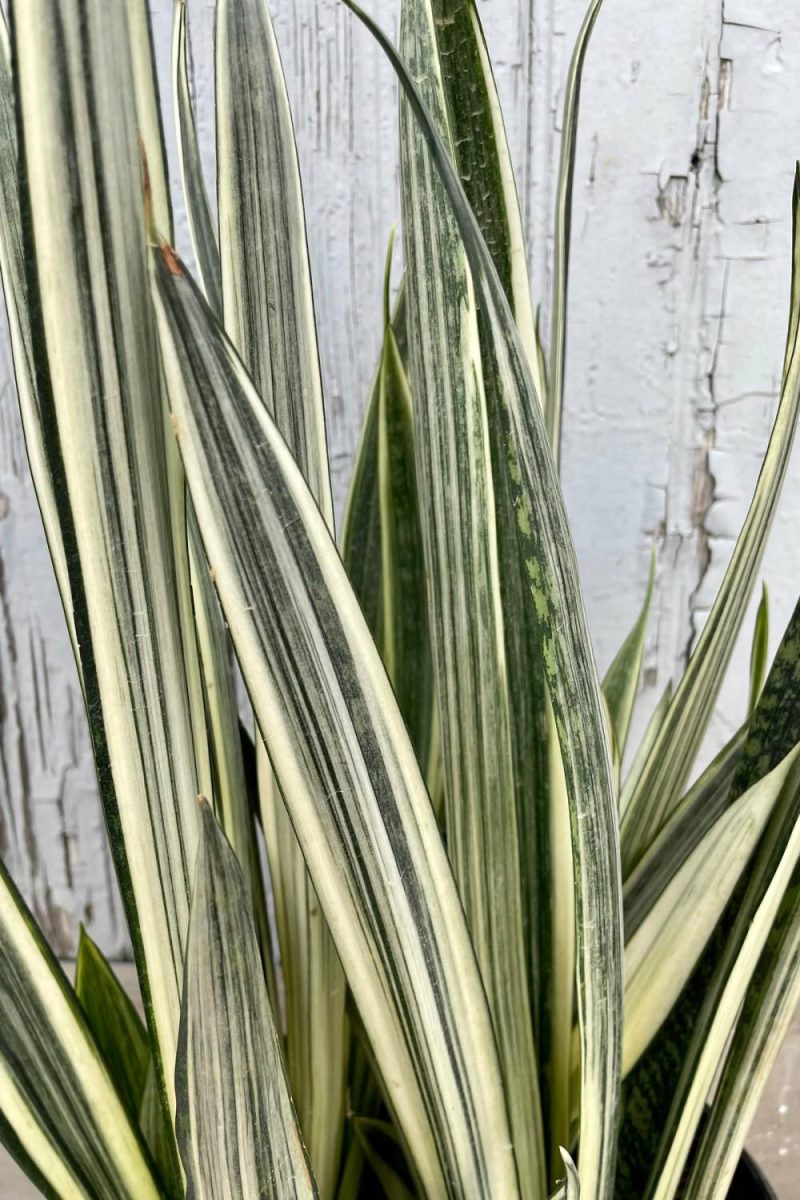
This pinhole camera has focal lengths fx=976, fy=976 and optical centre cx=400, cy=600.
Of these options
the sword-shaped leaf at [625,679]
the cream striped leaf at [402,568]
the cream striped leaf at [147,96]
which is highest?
the cream striped leaf at [147,96]

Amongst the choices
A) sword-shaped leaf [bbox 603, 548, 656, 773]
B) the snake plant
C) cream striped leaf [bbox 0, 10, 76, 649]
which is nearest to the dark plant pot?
the snake plant

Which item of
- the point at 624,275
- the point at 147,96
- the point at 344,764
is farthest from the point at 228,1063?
the point at 624,275

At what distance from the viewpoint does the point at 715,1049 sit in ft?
0.71

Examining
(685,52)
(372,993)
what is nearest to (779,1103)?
(372,993)

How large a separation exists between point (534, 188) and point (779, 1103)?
1.49 feet

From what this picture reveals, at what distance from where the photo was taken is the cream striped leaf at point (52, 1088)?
21 cm

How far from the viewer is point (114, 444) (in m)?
0.16

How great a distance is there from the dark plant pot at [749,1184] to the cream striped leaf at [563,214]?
0.68ft

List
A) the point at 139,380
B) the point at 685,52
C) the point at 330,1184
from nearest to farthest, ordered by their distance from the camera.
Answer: the point at 139,380 → the point at 330,1184 → the point at 685,52

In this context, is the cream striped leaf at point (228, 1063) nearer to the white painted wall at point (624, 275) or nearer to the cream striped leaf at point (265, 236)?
the cream striped leaf at point (265, 236)

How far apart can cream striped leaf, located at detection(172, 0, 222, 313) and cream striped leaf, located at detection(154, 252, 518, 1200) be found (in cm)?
11

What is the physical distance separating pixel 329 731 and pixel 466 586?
6 centimetres

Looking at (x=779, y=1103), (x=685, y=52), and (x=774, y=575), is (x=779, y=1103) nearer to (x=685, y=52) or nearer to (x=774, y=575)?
(x=774, y=575)

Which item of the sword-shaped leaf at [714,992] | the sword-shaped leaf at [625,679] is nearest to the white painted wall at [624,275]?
the sword-shaped leaf at [625,679]
